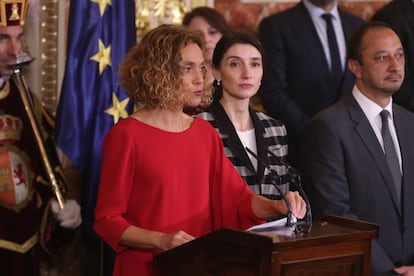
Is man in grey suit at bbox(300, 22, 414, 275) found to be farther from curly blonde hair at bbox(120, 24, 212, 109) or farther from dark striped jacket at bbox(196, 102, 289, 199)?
curly blonde hair at bbox(120, 24, 212, 109)

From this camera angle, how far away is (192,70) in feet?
11.5

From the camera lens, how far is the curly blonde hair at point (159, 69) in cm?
341

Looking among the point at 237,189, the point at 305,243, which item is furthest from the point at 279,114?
the point at 305,243

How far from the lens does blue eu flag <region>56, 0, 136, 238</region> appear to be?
5.19 metres

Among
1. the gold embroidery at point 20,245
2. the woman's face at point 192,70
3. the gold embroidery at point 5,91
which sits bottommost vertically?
the gold embroidery at point 20,245

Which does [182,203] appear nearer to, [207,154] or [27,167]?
Answer: [207,154]

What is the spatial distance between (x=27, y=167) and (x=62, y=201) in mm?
266

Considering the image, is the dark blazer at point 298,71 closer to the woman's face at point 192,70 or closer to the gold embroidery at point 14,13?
the gold embroidery at point 14,13

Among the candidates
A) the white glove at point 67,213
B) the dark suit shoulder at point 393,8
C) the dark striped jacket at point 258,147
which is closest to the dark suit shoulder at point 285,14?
the dark suit shoulder at point 393,8

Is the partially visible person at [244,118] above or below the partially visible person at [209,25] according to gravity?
below

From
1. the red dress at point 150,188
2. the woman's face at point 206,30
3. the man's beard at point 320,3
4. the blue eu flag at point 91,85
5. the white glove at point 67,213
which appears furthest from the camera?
the man's beard at point 320,3

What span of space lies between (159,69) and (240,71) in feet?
3.99

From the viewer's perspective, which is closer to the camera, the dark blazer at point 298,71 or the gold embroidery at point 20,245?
the gold embroidery at point 20,245

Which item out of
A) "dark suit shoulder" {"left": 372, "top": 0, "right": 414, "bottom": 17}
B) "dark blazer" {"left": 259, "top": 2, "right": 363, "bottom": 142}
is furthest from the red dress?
"dark suit shoulder" {"left": 372, "top": 0, "right": 414, "bottom": 17}
